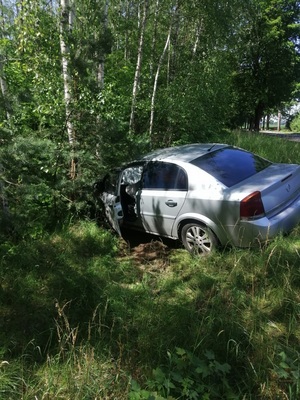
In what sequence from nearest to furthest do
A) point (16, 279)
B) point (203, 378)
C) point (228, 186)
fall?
1. point (203, 378)
2. point (16, 279)
3. point (228, 186)

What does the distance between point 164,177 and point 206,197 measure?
0.90m

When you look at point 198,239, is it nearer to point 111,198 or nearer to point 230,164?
point 230,164

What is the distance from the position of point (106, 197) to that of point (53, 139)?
1407mm

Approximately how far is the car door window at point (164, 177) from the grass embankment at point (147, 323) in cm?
102

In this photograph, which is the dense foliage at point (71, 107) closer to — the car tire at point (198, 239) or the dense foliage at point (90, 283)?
the dense foliage at point (90, 283)

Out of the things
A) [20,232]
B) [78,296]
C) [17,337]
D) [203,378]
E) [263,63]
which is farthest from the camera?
[263,63]

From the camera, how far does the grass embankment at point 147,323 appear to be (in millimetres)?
2117

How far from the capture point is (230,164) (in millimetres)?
4441

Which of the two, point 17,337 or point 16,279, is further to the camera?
point 16,279

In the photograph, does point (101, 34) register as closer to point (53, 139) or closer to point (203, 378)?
point (53, 139)

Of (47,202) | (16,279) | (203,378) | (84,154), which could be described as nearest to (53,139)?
(84,154)

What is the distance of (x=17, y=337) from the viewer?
2.74 m

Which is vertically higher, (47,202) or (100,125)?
(100,125)

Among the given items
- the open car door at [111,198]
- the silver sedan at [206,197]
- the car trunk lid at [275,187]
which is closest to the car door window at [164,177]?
the silver sedan at [206,197]
